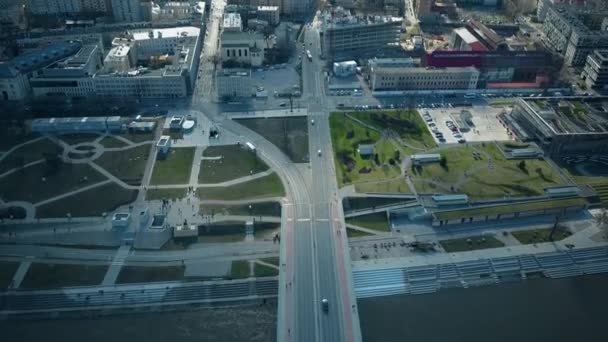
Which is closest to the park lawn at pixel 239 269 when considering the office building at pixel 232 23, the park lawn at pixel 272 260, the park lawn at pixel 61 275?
the park lawn at pixel 272 260

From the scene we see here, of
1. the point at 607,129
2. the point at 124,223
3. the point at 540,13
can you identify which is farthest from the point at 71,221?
the point at 540,13

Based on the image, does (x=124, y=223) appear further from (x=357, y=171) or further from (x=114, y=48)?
(x=114, y=48)

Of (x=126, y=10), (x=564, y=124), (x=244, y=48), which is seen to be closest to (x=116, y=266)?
(x=244, y=48)

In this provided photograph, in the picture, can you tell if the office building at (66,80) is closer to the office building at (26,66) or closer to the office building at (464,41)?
the office building at (26,66)

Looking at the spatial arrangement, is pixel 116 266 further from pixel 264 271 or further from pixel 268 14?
pixel 268 14

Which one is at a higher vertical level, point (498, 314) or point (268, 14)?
point (268, 14)

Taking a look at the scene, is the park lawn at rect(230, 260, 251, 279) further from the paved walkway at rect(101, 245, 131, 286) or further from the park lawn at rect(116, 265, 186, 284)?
the paved walkway at rect(101, 245, 131, 286)
